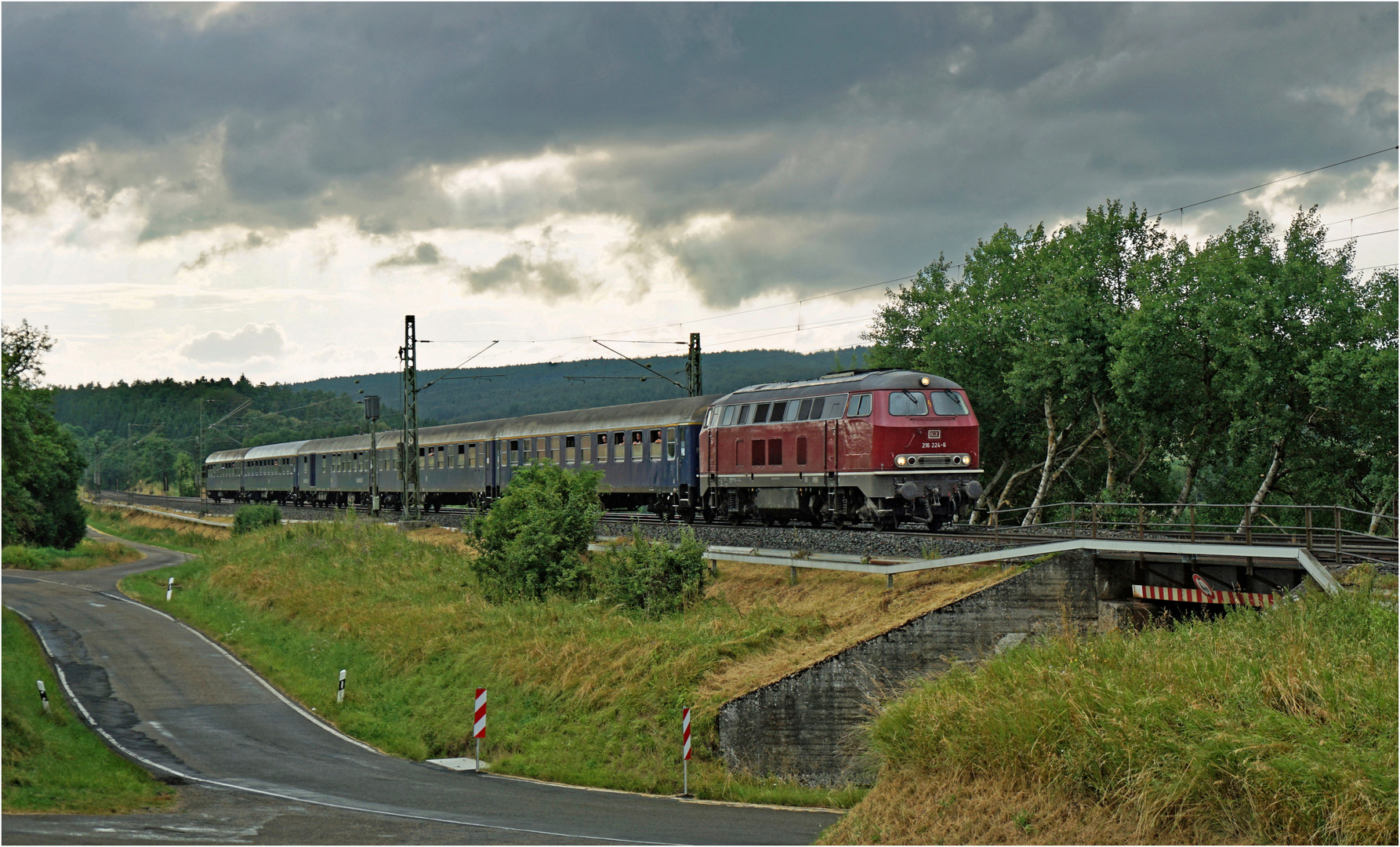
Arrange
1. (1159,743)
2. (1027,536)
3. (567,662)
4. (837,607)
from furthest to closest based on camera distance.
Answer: (567,662), (837,607), (1027,536), (1159,743)

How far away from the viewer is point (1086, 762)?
42.2 feet

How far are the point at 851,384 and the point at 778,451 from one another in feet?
11.1

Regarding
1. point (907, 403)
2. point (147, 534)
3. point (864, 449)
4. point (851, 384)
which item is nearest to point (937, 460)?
point (907, 403)

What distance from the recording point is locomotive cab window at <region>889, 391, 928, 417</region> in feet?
90.8

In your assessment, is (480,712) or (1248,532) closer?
(1248,532)

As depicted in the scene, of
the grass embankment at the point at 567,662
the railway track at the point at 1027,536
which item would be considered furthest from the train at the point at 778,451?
the grass embankment at the point at 567,662

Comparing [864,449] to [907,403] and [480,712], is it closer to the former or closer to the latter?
[907,403]

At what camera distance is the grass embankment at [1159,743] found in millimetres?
11375

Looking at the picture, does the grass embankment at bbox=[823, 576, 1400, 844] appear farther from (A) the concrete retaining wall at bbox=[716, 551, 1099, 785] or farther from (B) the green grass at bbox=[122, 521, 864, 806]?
(B) the green grass at bbox=[122, 521, 864, 806]

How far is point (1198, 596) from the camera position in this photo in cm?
2108

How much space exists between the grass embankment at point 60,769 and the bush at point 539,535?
1140 centimetres

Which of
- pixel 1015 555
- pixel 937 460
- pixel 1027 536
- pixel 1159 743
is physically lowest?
pixel 1159 743

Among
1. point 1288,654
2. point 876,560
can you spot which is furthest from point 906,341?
point 1288,654

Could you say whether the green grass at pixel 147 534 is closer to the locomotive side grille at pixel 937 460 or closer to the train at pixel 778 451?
the train at pixel 778 451
